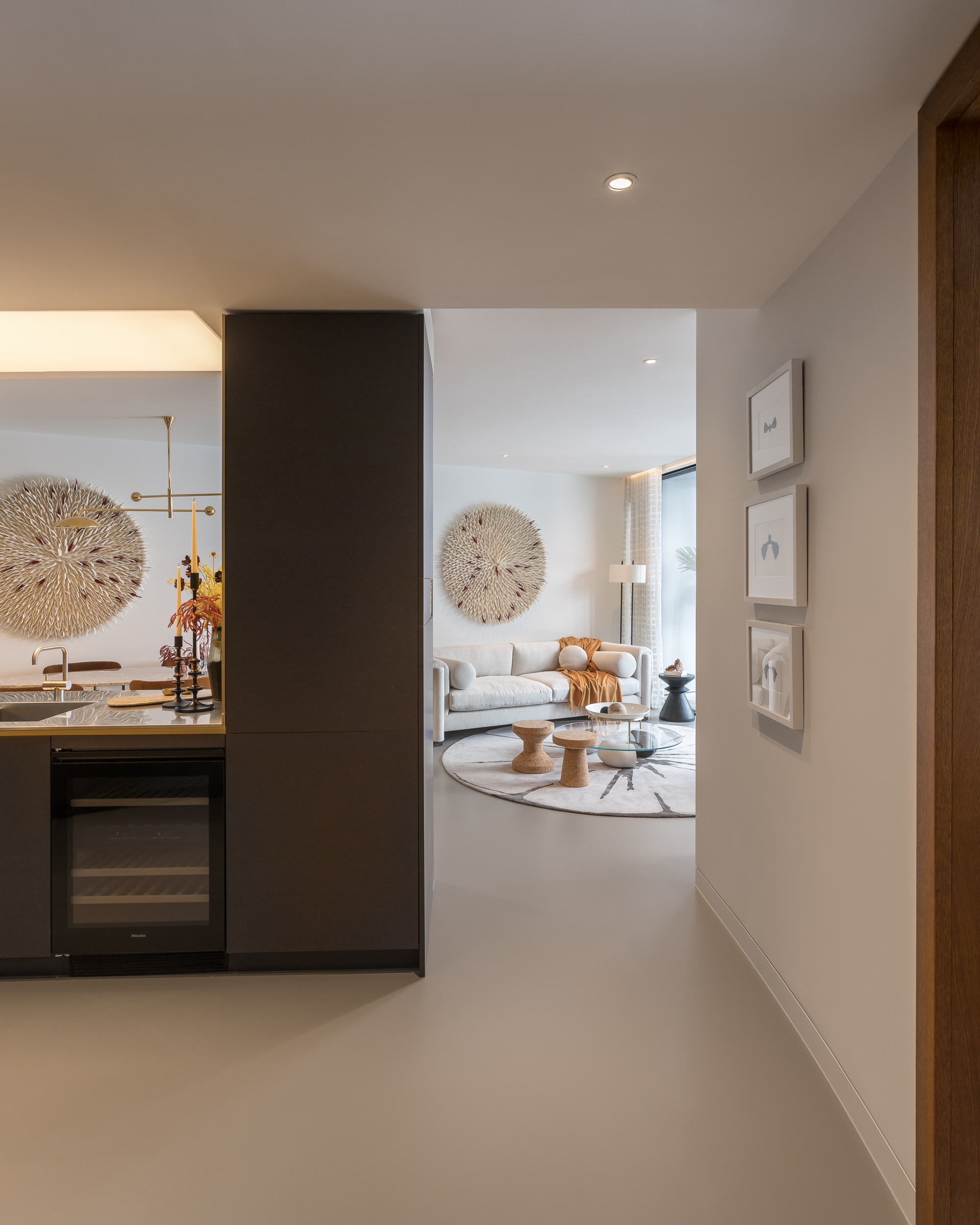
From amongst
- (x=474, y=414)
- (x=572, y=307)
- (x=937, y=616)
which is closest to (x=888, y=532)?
(x=937, y=616)

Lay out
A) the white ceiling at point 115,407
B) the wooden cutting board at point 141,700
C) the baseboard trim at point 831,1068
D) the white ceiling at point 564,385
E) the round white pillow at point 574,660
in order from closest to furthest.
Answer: the baseboard trim at point 831,1068, the wooden cutting board at point 141,700, the white ceiling at point 564,385, the white ceiling at point 115,407, the round white pillow at point 574,660

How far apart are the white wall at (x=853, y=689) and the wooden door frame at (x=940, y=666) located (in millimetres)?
96

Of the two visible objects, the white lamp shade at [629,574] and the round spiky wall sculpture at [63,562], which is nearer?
the round spiky wall sculpture at [63,562]

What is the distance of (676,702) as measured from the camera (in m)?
7.05

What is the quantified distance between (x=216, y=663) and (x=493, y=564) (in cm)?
523

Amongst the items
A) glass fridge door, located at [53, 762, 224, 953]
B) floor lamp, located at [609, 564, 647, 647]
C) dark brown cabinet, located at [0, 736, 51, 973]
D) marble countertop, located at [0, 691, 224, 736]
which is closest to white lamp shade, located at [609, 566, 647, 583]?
floor lamp, located at [609, 564, 647, 647]

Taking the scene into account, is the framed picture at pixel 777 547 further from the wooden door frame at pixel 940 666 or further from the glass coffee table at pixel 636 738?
the glass coffee table at pixel 636 738

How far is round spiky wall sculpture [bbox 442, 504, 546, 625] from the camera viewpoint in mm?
7645

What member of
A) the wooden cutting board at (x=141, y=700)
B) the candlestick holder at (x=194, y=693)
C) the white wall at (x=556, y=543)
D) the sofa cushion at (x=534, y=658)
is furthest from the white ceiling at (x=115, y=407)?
the sofa cushion at (x=534, y=658)

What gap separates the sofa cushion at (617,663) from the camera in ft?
23.3

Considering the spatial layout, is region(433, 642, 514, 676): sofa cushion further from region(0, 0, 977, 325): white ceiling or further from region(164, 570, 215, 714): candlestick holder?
region(0, 0, 977, 325): white ceiling

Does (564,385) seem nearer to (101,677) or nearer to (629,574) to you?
(629,574)

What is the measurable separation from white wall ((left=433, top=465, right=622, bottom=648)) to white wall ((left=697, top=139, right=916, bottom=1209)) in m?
5.17

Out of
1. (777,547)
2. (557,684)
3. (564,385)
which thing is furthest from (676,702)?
(777,547)
